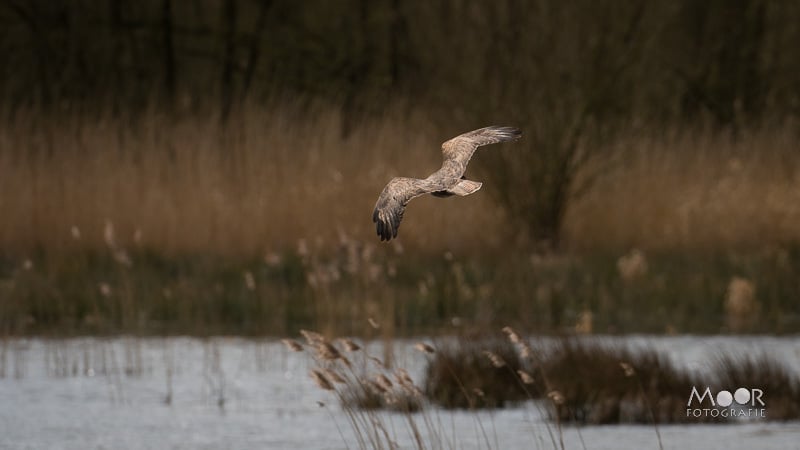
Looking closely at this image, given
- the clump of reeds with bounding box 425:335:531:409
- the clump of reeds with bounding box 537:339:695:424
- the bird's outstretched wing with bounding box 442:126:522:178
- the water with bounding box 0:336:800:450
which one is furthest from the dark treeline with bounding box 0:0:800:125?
the bird's outstretched wing with bounding box 442:126:522:178

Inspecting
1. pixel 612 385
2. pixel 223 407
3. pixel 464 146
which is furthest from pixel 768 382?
pixel 464 146

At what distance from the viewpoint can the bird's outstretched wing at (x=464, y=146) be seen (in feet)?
11.5

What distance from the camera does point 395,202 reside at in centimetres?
347

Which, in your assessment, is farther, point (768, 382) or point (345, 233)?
point (345, 233)

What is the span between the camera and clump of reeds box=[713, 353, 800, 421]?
6977 millimetres

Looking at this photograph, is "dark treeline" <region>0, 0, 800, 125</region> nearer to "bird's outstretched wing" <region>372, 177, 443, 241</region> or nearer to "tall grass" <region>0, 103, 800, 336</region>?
"tall grass" <region>0, 103, 800, 336</region>

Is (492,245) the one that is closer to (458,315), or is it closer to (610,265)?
(610,265)

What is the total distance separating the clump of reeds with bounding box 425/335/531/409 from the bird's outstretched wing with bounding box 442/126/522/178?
3531mm

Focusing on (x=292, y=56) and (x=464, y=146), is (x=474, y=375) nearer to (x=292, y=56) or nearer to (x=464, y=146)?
(x=464, y=146)

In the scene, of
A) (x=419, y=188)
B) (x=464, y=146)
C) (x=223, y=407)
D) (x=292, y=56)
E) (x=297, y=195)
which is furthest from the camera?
(x=292, y=56)

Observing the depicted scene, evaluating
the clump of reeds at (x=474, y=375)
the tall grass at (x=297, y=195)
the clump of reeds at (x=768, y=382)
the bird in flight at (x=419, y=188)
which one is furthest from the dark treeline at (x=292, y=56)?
the bird in flight at (x=419, y=188)

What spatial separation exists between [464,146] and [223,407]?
3980 mm

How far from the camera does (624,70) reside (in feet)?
40.2

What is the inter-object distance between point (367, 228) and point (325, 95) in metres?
9.16
